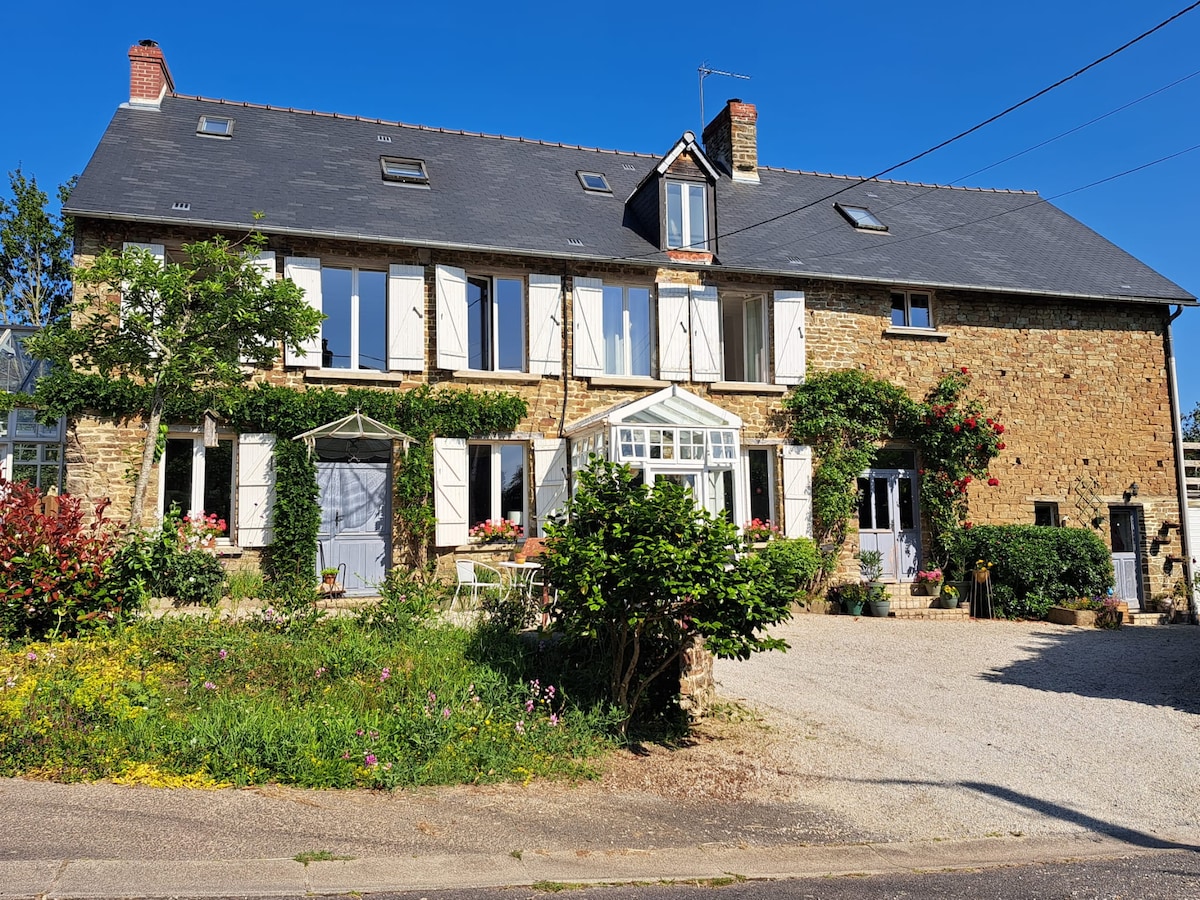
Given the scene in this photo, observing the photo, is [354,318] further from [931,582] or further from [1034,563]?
[1034,563]

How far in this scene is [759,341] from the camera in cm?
1446

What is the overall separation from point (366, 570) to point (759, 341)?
6941 millimetres

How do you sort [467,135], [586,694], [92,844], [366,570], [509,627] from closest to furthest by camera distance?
[92,844] → [586,694] → [509,627] → [366,570] → [467,135]

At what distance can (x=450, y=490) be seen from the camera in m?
12.4

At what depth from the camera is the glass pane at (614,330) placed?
45.3 ft

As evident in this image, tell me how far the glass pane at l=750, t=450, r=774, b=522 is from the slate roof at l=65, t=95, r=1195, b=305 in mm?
2961

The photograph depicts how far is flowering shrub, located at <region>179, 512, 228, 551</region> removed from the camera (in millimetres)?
10024

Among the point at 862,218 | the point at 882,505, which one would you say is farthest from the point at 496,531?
the point at 862,218

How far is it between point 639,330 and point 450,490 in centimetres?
387

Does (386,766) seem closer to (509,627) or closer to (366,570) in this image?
(509,627)

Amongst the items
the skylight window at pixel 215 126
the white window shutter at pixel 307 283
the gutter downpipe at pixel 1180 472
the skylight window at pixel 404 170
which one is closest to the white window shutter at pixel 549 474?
the white window shutter at pixel 307 283

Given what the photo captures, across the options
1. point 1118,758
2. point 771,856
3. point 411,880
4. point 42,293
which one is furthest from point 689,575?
point 42,293

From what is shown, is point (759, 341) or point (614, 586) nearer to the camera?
point (614, 586)

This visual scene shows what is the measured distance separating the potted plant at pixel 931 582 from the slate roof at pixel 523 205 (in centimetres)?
460
